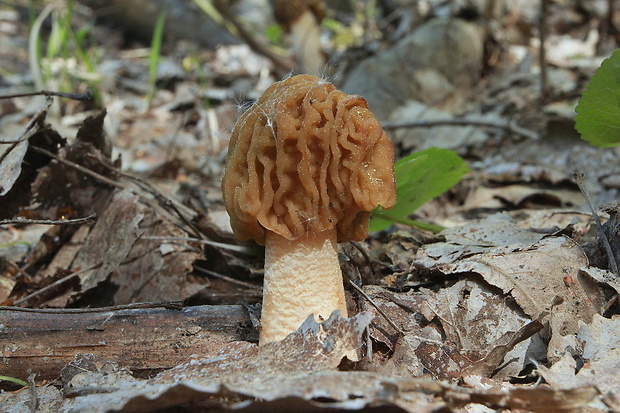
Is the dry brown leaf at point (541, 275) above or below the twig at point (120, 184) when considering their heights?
below

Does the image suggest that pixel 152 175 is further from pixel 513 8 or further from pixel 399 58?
pixel 513 8

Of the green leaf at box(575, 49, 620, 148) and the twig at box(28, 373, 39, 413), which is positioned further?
the green leaf at box(575, 49, 620, 148)

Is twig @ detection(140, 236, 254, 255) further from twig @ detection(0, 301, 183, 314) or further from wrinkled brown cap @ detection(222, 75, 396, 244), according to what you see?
wrinkled brown cap @ detection(222, 75, 396, 244)

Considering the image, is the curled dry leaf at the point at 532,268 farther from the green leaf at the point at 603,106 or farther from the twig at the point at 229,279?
the twig at the point at 229,279

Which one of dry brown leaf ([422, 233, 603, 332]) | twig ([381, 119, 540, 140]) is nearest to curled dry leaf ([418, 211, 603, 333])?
dry brown leaf ([422, 233, 603, 332])

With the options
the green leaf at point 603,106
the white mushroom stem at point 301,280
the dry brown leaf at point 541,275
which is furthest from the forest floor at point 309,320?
the green leaf at point 603,106

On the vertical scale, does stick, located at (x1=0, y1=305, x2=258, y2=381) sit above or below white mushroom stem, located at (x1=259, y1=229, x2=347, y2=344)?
below

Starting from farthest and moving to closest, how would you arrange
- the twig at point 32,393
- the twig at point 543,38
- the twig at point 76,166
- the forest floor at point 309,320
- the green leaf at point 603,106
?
1. the twig at point 543,38
2. the twig at point 76,166
3. the green leaf at point 603,106
4. the twig at point 32,393
5. the forest floor at point 309,320
